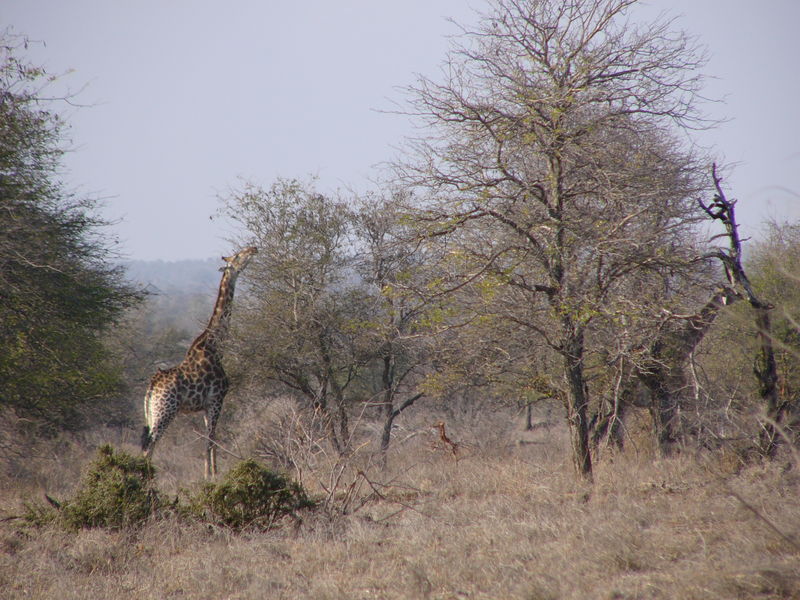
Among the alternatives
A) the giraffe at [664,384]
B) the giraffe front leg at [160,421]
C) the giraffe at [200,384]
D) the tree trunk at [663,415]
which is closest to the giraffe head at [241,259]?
the giraffe at [200,384]

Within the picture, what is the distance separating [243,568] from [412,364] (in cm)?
807

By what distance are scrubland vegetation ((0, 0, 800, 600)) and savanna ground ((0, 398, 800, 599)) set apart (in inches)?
1.3

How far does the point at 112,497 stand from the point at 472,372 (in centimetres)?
593

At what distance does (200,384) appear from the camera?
→ 37.9 ft

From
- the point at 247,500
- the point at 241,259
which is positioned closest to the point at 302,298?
the point at 241,259

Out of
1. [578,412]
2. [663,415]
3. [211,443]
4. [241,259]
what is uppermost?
[241,259]

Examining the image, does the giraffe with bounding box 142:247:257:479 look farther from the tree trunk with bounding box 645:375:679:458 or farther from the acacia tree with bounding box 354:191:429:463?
the tree trunk with bounding box 645:375:679:458

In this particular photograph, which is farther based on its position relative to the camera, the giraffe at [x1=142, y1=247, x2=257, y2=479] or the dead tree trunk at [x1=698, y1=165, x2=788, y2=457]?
the giraffe at [x1=142, y1=247, x2=257, y2=479]

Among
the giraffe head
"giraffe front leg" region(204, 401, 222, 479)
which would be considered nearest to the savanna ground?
"giraffe front leg" region(204, 401, 222, 479)

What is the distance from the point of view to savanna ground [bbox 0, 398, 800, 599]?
506cm

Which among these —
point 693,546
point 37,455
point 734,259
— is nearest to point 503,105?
point 734,259

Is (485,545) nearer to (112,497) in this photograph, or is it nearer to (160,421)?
(112,497)

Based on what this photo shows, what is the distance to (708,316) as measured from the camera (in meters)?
9.05

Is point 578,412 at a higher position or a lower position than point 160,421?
higher
